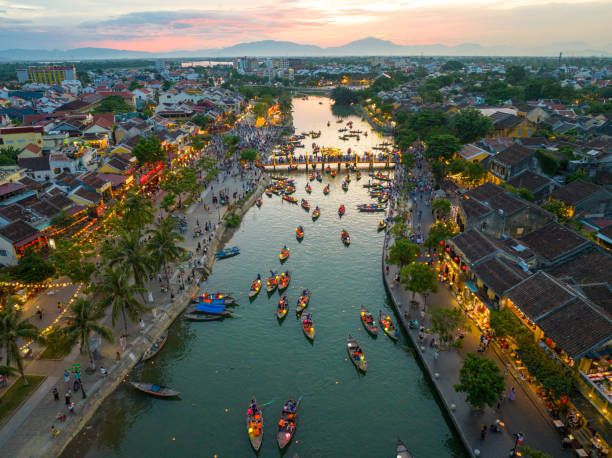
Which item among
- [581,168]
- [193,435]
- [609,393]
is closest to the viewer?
[609,393]

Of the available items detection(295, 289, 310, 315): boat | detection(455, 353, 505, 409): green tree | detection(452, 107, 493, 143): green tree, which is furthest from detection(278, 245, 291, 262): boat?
detection(452, 107, 493, 143): green tree

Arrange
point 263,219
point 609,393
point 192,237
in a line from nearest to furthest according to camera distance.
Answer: point 609,393 < point 192,237 < point 263,219

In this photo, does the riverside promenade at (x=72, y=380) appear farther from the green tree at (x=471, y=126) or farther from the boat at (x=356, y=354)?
the green tree at (x=471, y=126)

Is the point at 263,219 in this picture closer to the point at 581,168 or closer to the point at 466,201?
the point at 466,201

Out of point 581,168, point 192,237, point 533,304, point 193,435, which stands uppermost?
point 581,168

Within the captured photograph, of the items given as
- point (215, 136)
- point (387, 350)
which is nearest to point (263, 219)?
point (387, 350)

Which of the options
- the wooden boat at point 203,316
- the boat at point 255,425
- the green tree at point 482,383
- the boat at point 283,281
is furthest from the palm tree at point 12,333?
the green tree at point 482,383

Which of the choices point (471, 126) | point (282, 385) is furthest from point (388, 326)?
point (471, 126)

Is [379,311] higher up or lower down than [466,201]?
lower down
